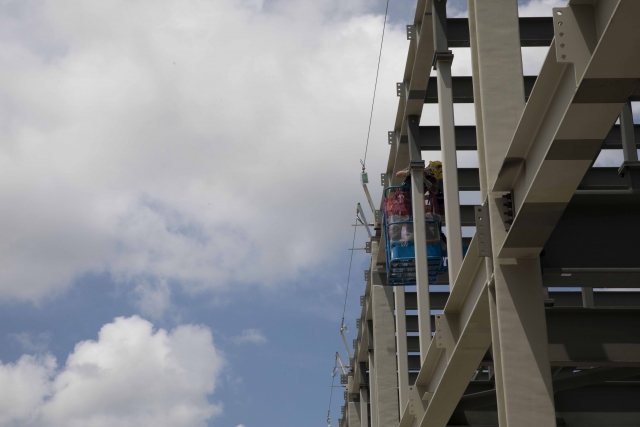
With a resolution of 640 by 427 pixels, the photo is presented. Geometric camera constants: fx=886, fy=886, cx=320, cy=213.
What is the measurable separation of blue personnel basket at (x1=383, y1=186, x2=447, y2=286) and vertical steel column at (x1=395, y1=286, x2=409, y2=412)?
1.78 meters

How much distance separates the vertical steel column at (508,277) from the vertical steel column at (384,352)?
12.1 meters

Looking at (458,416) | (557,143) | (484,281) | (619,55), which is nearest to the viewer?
(619,55)

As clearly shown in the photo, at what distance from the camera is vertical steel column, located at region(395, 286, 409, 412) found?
17.5 meters

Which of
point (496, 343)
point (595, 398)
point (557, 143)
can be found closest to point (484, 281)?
point (496, 343)

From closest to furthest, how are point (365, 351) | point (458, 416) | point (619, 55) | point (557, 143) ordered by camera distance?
point (619, 55) < point (557, 143) < point (458, 416) < point (365, 351)

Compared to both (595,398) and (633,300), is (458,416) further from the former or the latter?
(633,300)

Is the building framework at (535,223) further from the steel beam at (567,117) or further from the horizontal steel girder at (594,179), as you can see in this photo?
the horizontal steel girder at (594,179)

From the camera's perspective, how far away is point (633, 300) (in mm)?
18672

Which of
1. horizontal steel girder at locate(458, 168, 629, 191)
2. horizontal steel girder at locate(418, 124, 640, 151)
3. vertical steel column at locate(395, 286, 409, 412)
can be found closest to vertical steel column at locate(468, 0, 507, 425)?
Result: horizontal steel girder at locate(458, 168, 629, 191)

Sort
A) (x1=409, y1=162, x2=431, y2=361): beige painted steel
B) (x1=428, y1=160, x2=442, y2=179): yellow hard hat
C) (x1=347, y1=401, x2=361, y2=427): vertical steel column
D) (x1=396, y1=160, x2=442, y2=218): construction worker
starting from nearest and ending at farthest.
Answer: (x1=409, y1=162, x2=431, y2=361): beige painted steel < (x1=396, y1=160, x2=442, y2=218): construction worker < (x1=428, y1=160, x2=442, y2=179): yellow hard hat < (x1=347, y1=401, x2=361, y2=427): vertical steel column

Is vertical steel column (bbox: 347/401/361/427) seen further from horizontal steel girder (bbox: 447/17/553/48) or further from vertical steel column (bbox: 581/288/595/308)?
horizontal steel girder (bbox: 447/17/553/48)

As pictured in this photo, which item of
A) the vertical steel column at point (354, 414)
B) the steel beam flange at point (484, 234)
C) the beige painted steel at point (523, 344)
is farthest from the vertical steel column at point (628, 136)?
the vertical steel column at point (354, 414)

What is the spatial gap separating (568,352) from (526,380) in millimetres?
1618

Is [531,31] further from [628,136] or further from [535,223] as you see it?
[535,223]
